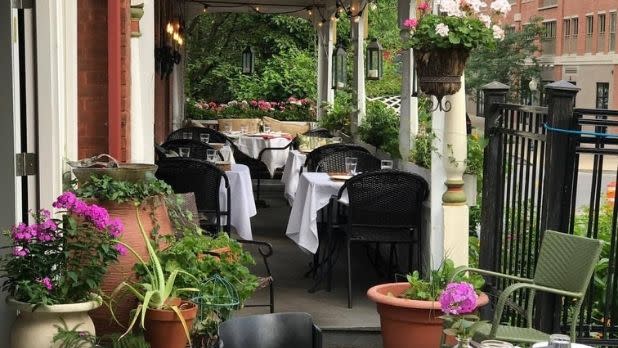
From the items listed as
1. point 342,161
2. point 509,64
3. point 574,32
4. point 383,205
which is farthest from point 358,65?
point 574,32

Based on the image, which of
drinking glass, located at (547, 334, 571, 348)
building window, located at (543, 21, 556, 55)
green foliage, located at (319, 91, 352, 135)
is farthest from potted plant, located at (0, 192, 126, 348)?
building window, located at (543, 21, 556, 55)

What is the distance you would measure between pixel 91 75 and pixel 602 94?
32.8 meters

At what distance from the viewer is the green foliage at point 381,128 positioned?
416 inches

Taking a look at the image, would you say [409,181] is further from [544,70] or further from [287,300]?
[544,70]

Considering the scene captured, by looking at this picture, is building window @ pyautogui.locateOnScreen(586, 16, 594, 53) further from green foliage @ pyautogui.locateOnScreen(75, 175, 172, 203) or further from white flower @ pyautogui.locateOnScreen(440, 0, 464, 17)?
green foliage @ pyautogui.locateOnScreen(75, 175, 172, 203)

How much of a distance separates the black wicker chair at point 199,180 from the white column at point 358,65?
171 inches

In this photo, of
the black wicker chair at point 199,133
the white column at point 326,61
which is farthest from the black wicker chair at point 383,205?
the white column at point 326,61

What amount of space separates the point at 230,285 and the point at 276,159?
31.1ft

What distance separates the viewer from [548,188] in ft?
18.5

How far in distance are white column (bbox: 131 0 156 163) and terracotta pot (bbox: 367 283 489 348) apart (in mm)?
2423

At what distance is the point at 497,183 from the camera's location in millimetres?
6699

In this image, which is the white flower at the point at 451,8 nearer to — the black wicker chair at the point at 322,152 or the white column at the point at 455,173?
the white column at the point at 455,173

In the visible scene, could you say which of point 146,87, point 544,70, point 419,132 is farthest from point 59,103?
point 544,70

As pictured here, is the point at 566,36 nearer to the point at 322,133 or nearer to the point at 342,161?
the point at 322,133
